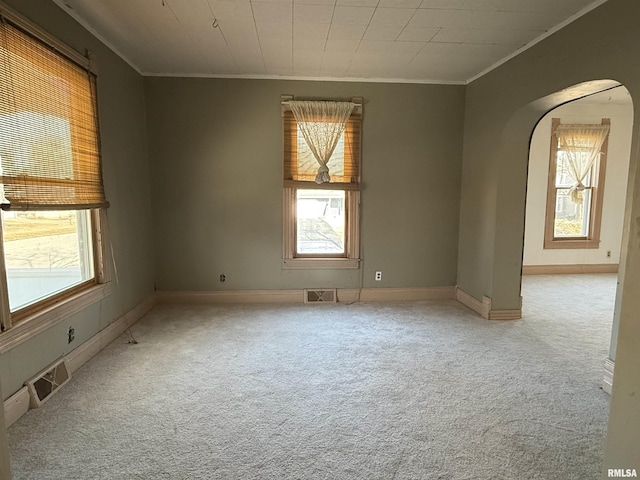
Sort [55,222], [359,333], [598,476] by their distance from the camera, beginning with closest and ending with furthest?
[598,476], [55,222], [359,333]

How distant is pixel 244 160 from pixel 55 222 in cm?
203

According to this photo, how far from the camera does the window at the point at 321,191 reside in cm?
414

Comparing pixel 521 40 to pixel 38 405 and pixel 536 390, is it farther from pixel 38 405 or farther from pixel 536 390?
pixel 38 405

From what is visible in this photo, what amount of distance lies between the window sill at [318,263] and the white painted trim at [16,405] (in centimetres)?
262

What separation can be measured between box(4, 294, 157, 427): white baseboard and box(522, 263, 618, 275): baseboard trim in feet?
18.7

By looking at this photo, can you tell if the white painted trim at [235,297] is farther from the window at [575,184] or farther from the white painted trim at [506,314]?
the window at [575,184]

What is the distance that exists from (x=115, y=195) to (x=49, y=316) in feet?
4.24

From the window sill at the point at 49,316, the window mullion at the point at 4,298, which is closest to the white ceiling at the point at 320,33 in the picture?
the window mullion at the point at 4,298

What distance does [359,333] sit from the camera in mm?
3443

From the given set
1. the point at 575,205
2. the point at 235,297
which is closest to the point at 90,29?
the point at 235,297

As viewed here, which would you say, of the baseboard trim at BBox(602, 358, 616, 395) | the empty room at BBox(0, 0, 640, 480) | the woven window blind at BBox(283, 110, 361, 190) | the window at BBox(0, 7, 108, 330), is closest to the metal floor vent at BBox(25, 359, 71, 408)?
the empty room at BBox(0, 0, 640, 480)

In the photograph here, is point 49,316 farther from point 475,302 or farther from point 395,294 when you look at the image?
point 475,302

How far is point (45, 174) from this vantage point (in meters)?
2.37

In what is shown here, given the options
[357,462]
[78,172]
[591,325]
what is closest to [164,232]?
[78,172]
